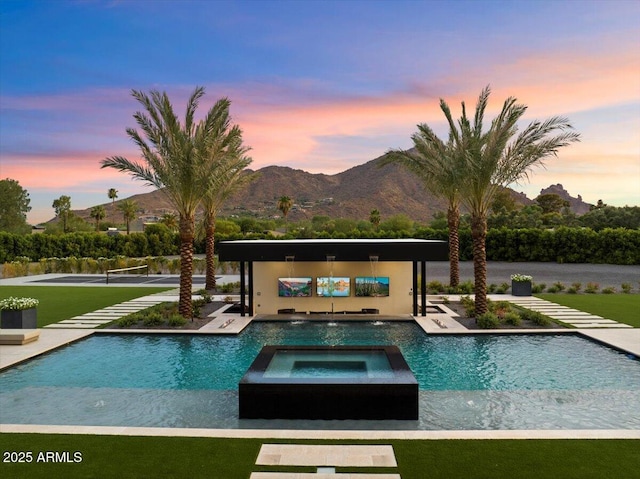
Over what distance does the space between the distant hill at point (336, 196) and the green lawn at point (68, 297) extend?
8860 cm

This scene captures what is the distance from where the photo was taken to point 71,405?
34.6 feet

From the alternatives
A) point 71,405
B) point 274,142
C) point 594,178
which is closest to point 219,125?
point 71,405

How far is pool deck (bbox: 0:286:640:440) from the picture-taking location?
860 cm

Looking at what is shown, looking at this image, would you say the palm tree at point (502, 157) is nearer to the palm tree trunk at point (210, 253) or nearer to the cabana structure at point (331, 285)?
the cabana structure at point (331, 285)

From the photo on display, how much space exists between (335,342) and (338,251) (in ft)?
15.0

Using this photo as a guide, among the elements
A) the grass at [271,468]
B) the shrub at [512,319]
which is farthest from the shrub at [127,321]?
the shrub at [512,319]

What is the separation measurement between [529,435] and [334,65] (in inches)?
1259

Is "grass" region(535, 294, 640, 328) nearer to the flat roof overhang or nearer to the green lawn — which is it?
the flat roof overhang

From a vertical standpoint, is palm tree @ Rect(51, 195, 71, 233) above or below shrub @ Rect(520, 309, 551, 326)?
above

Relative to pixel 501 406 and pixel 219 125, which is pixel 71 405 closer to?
pixel 501 406

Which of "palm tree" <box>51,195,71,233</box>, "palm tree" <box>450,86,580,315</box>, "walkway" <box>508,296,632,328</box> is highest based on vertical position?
"palm tree" <box>51,195,71,233</box>

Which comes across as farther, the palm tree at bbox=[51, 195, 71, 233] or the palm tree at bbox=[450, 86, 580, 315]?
the palm tree at bbox=[51, 195, 71, 233]

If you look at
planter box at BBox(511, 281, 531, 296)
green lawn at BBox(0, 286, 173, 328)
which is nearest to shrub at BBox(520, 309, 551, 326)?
planter box at BBox(511, 281, 531, 296)

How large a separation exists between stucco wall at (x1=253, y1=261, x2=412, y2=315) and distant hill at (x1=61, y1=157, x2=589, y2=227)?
93.5 meters
